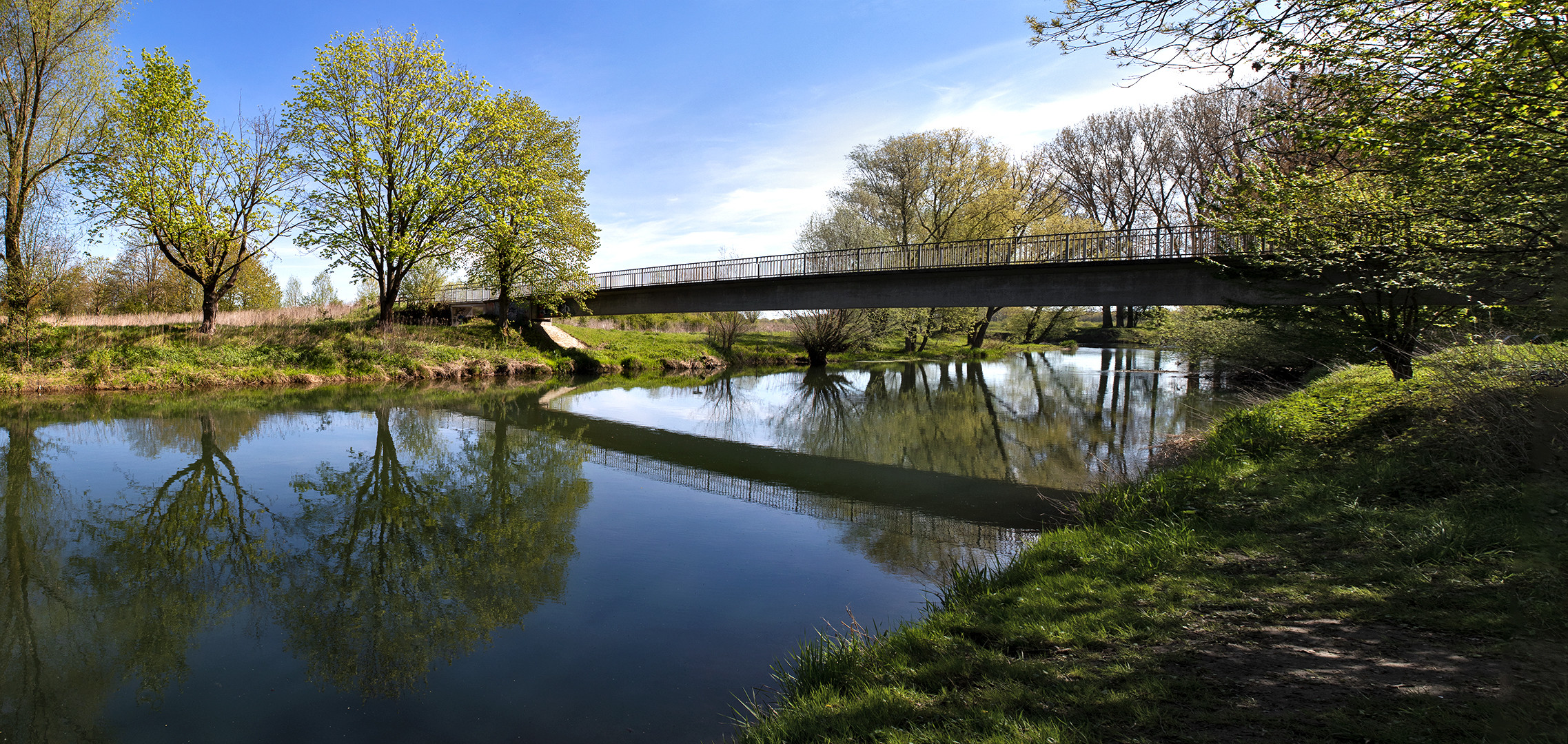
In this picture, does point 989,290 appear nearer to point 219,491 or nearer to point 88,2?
point 219,491

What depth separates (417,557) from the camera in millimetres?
7281

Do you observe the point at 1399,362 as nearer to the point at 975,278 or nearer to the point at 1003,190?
the point at 975,278

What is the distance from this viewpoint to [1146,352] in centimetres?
5072

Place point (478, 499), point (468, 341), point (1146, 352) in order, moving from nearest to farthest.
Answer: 1. point (478, 499)
2. point (468, 341)
3. point (1146, 352)

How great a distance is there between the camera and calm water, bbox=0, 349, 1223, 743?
457 cm

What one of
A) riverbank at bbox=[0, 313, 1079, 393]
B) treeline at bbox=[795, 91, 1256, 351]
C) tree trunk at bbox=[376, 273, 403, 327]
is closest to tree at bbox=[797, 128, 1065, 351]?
treeline at bbox=[795, 91, 1256, 351]

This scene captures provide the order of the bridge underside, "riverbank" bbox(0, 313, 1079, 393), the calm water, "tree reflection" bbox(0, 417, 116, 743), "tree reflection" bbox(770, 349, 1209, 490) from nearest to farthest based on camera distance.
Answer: "tree reflection" bbox(0, 417, 116, 743)
the calm water
"tree reflection" bbox(770, 349, 1209, 490)
the bridge underside
"riverbank" bbox(0, 313, 1079, 393)

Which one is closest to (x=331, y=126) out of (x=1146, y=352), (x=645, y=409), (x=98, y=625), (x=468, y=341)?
(x=468, y=341)

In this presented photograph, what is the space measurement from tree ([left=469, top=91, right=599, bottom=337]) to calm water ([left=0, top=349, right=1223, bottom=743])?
1364 centimetres

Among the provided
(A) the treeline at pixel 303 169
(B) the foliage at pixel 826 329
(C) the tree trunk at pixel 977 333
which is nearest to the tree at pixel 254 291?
(A) the treeline at pixel 303 169

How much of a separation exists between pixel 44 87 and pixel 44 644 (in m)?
26.8

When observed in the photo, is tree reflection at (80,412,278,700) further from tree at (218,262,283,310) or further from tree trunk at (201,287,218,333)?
tree at (218,262,283,310)

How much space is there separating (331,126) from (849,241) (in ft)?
93.8

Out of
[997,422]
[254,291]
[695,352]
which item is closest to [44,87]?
[254,291]
